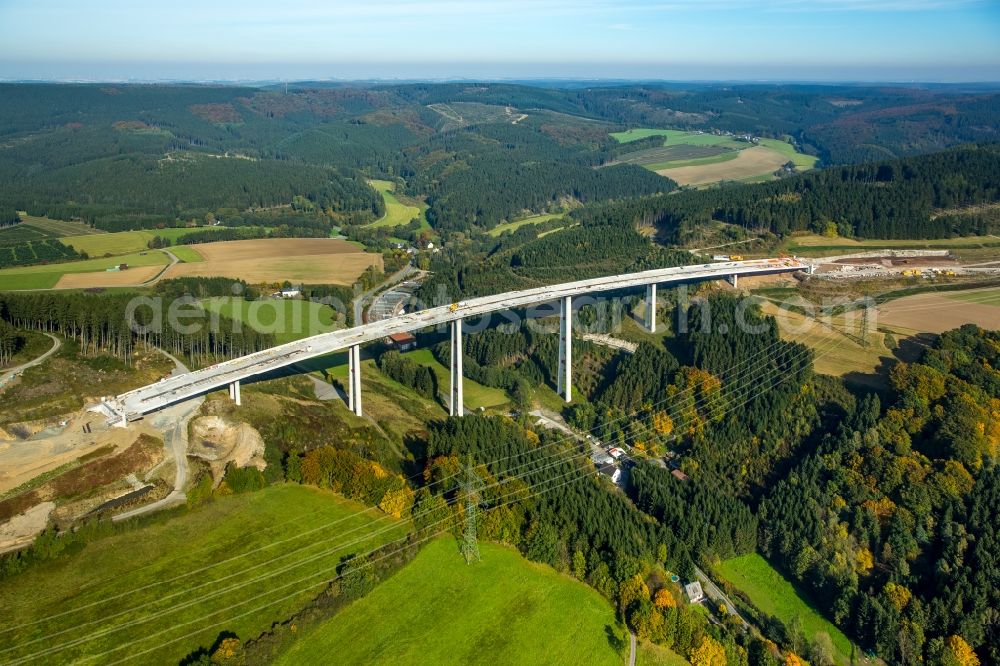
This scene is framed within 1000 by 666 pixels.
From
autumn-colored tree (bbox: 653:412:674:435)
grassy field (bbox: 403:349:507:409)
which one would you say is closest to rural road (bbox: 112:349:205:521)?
grassy field (bbox: 403:349:507:409)

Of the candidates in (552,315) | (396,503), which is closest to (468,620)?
(396,503)

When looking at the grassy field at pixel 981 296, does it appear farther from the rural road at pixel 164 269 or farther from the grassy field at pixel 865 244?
the rural road at pixel 164 269

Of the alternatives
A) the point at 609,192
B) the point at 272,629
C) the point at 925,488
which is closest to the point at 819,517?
the point at 925,488

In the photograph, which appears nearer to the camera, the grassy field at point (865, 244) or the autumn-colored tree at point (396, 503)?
the autumn-colored tree at point (396, 503)

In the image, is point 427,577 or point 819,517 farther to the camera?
point 819,517

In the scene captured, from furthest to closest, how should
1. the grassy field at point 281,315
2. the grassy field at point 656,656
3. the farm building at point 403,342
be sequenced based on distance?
the farm building at point 403,342, the grassy field at point 281,315, the grassy field at point 656,656

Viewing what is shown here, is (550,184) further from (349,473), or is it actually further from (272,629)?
(272,629)

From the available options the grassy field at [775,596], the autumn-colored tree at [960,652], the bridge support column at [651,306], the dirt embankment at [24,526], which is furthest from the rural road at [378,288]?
the autumn-colored tree at [960,652]
